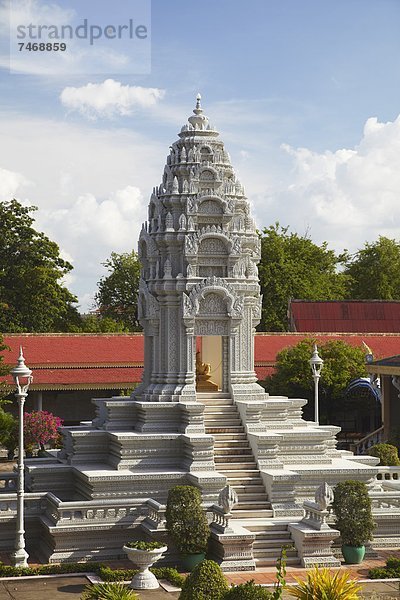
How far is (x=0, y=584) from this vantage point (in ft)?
67.9

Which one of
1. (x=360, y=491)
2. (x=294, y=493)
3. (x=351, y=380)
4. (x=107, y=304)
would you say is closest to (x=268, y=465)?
(x=294, y=493)

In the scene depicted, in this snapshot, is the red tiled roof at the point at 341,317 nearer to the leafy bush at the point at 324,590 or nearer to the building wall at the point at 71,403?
the building wall at the point at 71,403

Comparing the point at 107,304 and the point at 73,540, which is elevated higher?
the point at 107,304

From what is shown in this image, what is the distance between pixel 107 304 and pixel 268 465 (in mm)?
46261

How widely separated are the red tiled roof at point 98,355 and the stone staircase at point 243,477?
53.4 ft

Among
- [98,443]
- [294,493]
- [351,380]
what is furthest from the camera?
[351,380]

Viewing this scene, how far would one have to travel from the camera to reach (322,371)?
134 ft

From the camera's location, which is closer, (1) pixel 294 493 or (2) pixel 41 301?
(1) pixel 294 493

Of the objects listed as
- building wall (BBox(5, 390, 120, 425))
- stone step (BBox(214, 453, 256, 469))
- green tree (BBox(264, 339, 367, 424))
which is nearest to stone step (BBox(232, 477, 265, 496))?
stone step (BBox(214, 453, 256, 469))

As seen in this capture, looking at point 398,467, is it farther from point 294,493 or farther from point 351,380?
point 351,380

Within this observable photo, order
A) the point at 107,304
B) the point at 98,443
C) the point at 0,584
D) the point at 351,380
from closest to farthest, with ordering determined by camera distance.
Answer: the point at 0,584
the point at 98,443
the point at 351,380
the point at 107,304

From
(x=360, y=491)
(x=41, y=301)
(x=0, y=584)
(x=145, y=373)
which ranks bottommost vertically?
(x=0, y=584)

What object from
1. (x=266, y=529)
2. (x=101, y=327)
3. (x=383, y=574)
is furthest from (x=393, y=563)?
(x=101, y=327)

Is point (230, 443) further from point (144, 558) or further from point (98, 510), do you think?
point (144, 558)
